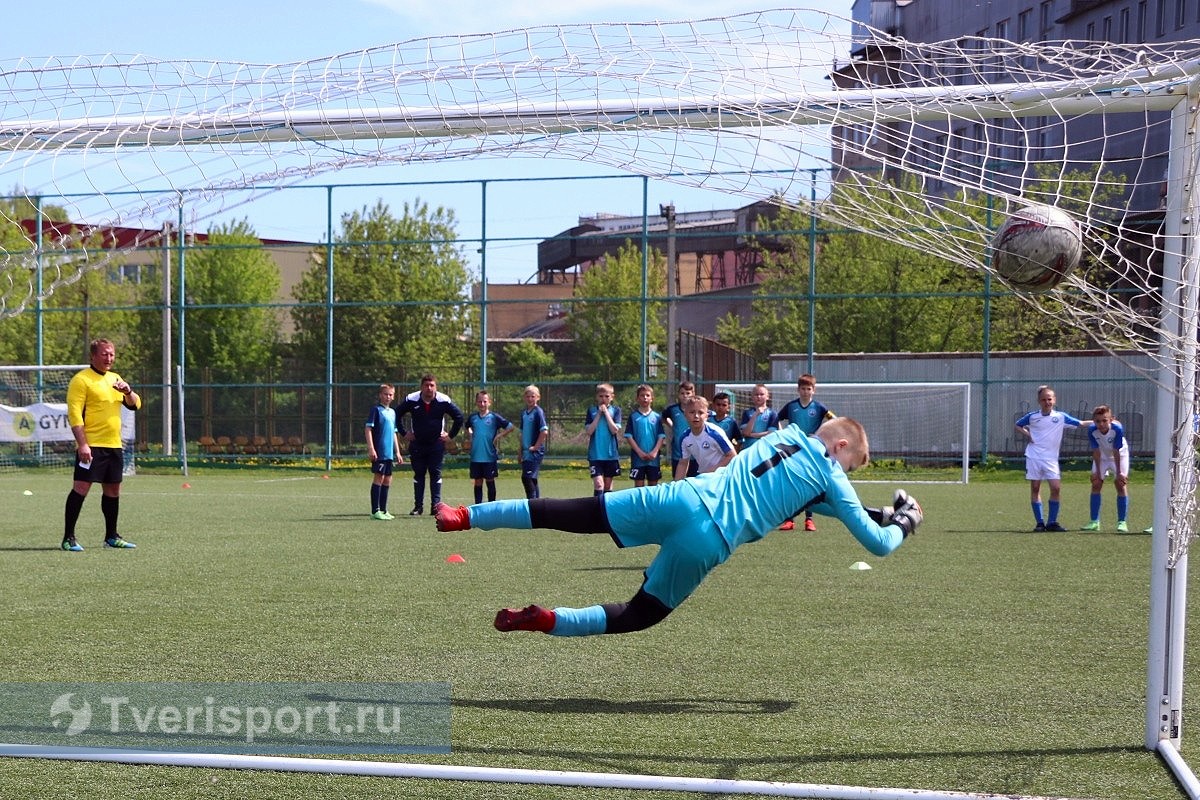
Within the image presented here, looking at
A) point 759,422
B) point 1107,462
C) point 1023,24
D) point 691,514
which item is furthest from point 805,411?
point 1023,24

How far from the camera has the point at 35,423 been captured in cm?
2525

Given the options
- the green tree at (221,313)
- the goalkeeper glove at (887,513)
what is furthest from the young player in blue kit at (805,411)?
the green tree at (221,313)

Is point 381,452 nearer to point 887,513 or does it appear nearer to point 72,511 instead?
point 72,511

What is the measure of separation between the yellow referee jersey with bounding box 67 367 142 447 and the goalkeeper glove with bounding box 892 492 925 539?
7.97m

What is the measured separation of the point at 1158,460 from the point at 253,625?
515 cm

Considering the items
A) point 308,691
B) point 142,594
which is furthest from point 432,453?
point 308,691

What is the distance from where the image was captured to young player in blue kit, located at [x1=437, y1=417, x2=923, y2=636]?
5422 millimetres

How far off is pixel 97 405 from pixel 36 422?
15210mm

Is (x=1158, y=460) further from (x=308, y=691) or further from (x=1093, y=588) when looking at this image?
(x=1093, y=588)

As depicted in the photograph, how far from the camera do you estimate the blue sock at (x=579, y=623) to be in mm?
5637

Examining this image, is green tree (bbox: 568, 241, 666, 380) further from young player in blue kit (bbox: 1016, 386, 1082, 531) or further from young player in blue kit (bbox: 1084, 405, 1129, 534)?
young player in blue kit (bbox: 1084, 405, 1129, 534)

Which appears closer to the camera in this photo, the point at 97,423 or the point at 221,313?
the point at 97,423

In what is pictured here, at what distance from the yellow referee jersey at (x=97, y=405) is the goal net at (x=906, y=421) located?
606 inches

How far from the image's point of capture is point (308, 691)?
5.92 meters
